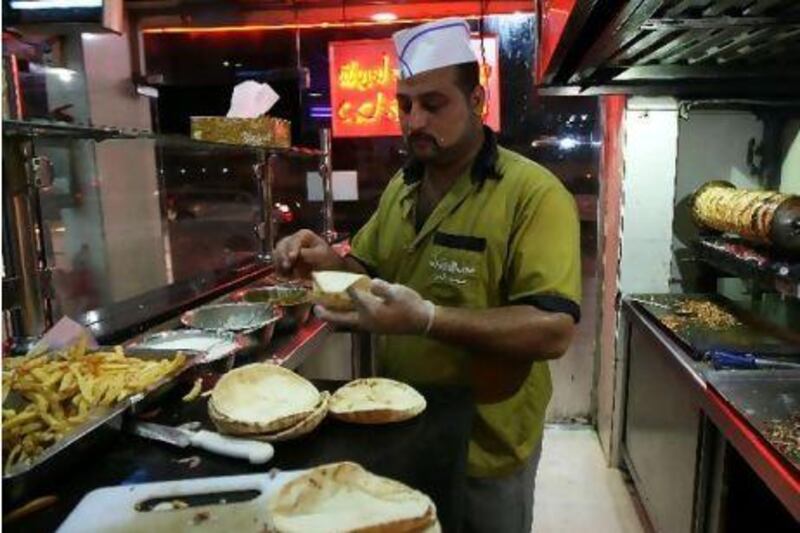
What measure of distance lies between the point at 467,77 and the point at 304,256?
672 millimetres

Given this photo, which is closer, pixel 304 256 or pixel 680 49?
pixel 304 256

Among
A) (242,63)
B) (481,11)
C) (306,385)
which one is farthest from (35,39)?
(306,385)

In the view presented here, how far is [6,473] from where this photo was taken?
3.05 feet

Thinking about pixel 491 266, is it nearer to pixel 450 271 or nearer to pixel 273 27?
pixel 450 271

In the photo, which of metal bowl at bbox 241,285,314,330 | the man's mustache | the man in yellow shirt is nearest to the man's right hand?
the man in yellow shirt

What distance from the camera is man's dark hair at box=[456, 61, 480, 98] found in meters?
1.63

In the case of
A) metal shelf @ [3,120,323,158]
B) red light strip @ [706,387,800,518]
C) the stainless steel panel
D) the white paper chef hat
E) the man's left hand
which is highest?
the white paper chef hat

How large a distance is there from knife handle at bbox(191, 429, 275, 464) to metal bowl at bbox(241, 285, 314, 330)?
755 mm

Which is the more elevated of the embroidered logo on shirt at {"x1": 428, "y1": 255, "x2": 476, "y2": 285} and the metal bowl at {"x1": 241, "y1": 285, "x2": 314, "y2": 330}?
the embroidered logo on shirt at {"x1": 428, "y1": 255, "x2": 476, "y2": 285}

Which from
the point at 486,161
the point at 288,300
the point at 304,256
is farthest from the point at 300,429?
the point at 288,300

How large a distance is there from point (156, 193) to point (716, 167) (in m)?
4.30

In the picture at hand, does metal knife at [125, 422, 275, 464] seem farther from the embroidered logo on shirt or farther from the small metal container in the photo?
the embroidered logo on shirt

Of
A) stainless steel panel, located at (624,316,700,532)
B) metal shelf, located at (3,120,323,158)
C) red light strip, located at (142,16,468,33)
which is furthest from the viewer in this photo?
red light strip, located at (142,16,468,33)

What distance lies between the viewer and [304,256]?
5.86 feet
